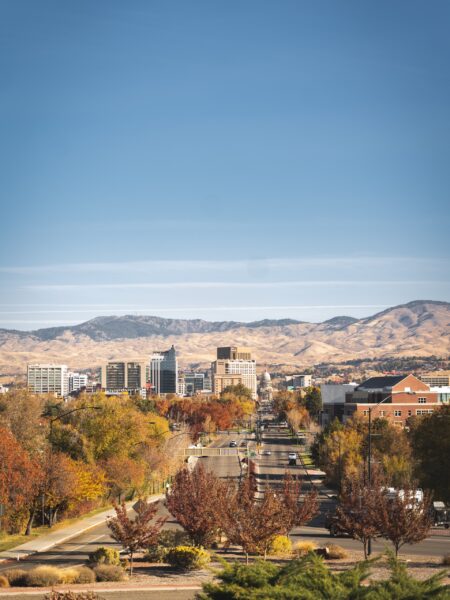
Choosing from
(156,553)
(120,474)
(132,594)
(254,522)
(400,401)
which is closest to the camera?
(132,594)

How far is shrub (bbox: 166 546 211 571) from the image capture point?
123ft

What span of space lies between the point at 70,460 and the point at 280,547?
21.9 m

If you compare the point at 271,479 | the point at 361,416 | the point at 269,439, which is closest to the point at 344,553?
the point at 271,479

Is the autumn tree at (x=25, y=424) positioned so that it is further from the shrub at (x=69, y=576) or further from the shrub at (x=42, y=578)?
the shrub at (x=42, y=578)

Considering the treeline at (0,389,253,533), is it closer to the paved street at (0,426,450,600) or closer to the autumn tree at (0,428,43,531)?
the autumn tree at (0,428,43,531)

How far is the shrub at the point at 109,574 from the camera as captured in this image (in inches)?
1378

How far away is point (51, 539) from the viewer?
164 feet

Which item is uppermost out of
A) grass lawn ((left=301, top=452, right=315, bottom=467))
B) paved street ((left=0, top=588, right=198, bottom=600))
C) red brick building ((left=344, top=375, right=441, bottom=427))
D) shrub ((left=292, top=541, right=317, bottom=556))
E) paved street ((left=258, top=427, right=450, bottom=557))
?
red brick building ((left=344, top=375, right=441, bottom=427))

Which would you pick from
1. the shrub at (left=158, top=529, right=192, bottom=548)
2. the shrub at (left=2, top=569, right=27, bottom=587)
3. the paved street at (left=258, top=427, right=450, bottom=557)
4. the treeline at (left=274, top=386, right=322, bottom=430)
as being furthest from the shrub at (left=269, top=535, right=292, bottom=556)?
the treeline at (left=274, top=386, right=322, bottom=430)

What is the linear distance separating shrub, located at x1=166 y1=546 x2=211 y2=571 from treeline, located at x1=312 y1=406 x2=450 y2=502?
1185 cm

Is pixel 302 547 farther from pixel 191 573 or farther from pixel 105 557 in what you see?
pixel 105 557

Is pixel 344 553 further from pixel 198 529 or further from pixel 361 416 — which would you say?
pixel 361 416

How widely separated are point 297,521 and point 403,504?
5.51 meters

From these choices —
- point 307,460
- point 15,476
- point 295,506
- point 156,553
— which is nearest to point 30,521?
point 15,476
